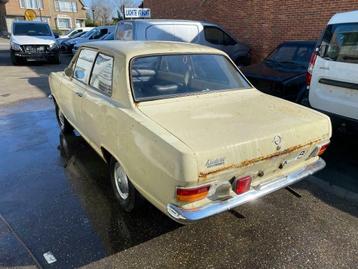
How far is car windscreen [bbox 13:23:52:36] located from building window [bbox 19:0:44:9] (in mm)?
41274

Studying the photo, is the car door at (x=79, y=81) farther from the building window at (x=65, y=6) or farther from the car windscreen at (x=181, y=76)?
the building window at (x=65, y=6)

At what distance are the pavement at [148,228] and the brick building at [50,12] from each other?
1996 inches

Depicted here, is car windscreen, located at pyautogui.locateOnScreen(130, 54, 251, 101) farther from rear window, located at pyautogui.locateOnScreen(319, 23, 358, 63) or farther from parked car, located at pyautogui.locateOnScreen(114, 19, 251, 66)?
parked car, located at pyautogui.locateOnScreen(114, 19, 251, 66)

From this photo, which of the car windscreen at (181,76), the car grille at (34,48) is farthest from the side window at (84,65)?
the car grille at (34,48)

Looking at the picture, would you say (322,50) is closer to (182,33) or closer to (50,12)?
(182,33)

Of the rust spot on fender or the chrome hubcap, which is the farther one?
the chrome hubcap

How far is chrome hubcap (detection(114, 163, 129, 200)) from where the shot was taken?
305cm

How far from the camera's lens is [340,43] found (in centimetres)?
412

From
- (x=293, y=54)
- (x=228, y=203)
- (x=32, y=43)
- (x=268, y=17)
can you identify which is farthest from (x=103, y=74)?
(x=32, y=43)

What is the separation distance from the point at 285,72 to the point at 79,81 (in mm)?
4113

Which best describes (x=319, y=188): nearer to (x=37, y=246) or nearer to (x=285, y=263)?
(x=285, y=263)

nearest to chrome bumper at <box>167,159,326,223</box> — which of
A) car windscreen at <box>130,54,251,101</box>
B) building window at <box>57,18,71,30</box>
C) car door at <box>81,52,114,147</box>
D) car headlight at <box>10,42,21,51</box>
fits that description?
car windscreen at <box>130,54,251,101</box>

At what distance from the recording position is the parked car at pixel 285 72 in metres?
5.73

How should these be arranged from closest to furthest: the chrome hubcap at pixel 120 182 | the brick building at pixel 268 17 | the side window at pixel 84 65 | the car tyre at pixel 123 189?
the car tyre at pixel 123 189
the chrome hubcap at pixel 120 182
the side window at pixel 84 65
the brick building at pixel 268 17
